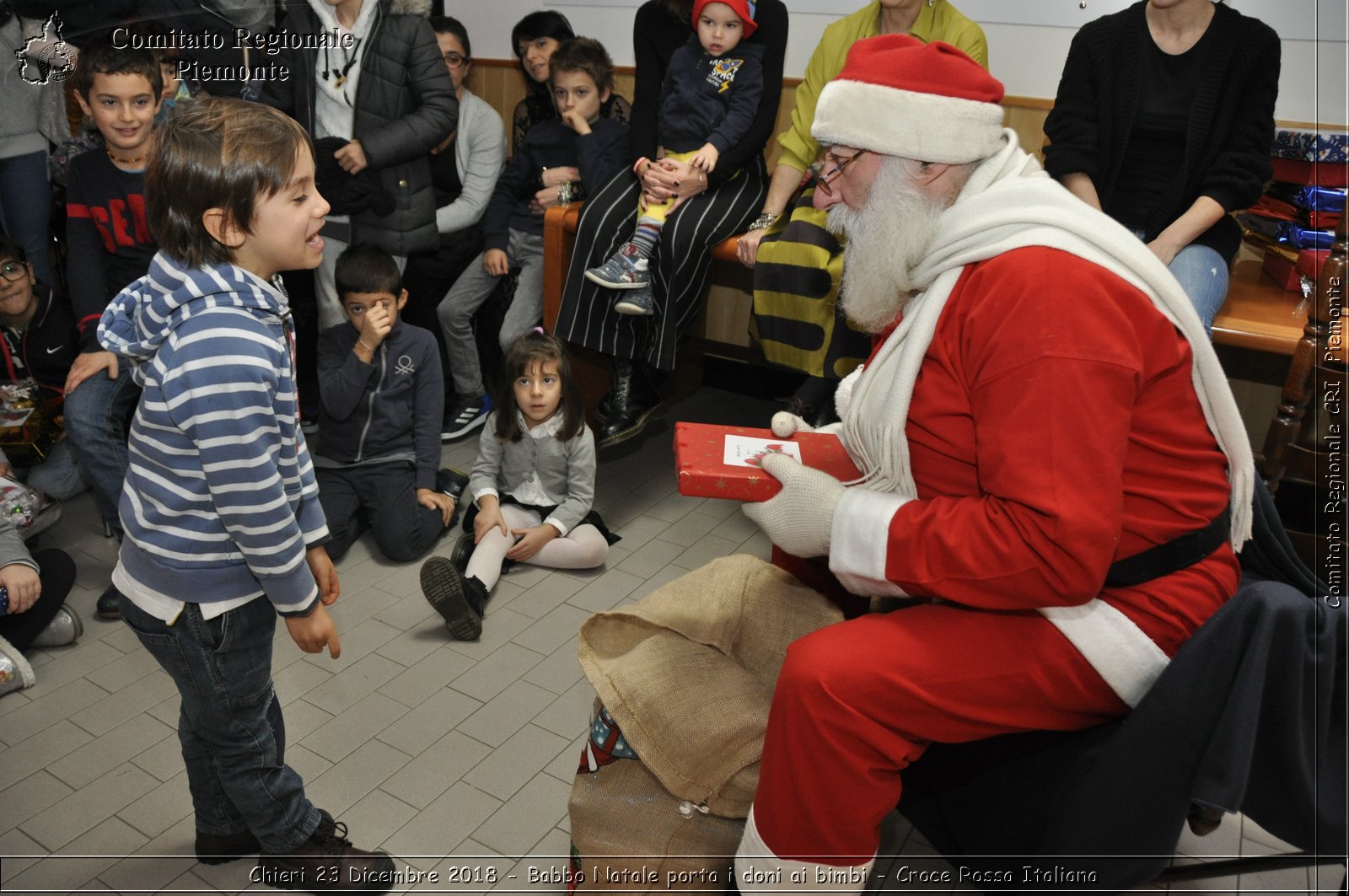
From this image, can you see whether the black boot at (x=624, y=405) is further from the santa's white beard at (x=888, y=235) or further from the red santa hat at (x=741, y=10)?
the santa's white beard at (x=888, y=235)

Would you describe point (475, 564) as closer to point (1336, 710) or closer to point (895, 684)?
point (895, 684)

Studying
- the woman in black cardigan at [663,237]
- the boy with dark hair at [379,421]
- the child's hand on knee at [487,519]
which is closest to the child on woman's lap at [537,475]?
the child's hand on knee at [487,519]

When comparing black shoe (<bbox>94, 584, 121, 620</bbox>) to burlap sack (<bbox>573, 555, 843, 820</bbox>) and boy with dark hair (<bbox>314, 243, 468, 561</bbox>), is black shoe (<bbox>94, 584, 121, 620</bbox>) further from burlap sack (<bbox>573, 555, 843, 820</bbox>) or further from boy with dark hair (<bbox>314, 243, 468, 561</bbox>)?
burlap sack (<bbox>573, 555, 843, 820</bbox>)

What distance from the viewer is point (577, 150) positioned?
395 cm

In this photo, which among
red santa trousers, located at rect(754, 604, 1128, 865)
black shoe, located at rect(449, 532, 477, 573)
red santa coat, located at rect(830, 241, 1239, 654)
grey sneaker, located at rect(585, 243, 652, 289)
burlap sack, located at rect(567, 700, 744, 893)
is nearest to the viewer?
red santa coat, located at rect(830, 241, 1239, 654)

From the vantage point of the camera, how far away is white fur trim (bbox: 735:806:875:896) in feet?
5.22

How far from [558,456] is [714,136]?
129cm

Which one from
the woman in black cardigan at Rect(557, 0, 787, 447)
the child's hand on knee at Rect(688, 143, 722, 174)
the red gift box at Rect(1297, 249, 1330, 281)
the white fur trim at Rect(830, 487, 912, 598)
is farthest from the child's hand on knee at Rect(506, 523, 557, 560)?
the red gift box at Rect(1297, 249, 1330, 281)

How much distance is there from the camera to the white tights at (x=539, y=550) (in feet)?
9.94

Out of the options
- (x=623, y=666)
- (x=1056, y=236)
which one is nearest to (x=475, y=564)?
(x=623, y=666)

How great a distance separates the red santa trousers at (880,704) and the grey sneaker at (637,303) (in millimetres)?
2001

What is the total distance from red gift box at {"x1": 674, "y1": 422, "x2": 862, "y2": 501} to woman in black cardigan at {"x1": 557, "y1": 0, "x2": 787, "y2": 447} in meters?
1.53

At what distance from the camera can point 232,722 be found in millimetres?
1839

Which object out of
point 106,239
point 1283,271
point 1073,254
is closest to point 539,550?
point 106,239
